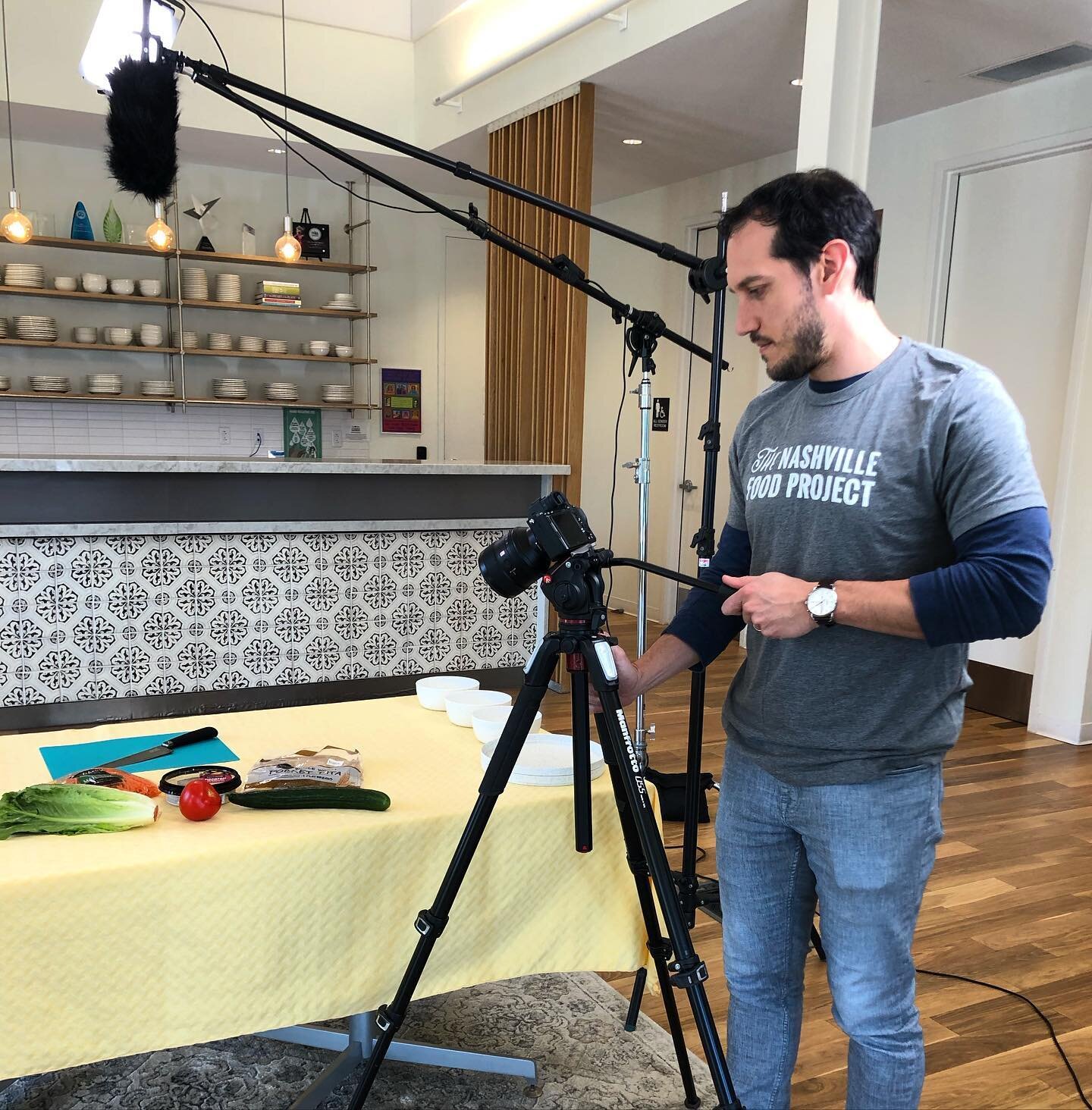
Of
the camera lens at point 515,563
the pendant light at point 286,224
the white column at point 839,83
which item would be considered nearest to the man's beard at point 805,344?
the camera lens at point 515,563

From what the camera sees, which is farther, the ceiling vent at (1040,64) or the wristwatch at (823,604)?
the ceiling vent at (1040,64)

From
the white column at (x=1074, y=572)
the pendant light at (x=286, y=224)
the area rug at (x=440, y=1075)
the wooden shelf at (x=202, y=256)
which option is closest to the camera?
the area rug at (x=440, y=1075)

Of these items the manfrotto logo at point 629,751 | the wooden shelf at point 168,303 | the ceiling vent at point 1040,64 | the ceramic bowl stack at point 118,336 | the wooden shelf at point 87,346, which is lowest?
the manfrotto logo at point 629,751

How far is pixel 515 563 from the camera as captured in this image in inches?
52.2

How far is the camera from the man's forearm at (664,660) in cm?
149

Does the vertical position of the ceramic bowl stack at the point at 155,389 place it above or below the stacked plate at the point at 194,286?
below

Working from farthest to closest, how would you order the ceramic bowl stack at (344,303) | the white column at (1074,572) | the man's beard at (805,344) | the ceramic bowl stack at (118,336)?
the ceramic bowl stack at (344,303) < the ceramic bowl stack at (118,336) < the white column at (1074,572) < the man's beard at (805,344)

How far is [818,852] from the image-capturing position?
1277 millimetres

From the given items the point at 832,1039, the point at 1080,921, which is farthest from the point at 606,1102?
the point at 1080,921

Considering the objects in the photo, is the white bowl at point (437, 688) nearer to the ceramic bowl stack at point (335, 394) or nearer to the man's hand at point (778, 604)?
the man's hand at point (778, 604)

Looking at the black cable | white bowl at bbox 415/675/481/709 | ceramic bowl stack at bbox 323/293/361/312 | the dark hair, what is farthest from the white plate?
ceramic bowl stack at bbox 323/293/361/312

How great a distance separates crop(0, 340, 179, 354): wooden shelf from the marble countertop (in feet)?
7.84

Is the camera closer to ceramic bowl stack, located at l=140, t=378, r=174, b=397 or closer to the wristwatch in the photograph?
the wristwatch

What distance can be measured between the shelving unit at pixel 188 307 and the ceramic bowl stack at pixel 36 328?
4 cm
